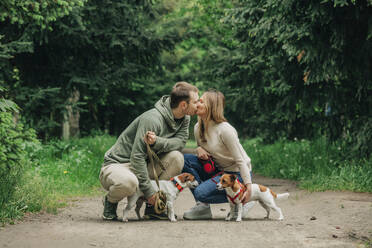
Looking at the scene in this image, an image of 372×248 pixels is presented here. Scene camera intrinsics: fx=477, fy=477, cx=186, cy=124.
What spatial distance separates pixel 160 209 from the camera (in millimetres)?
5633

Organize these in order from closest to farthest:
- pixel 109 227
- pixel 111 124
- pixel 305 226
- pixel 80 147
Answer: pixel 109 227
pixel 305 226
pixel 80 147
pixel 111 124

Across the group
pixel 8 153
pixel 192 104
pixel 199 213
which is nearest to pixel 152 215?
pixel 199 213

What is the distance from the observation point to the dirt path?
14.6 feet

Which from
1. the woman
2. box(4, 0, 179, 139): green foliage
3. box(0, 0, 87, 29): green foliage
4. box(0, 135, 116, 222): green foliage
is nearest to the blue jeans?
the woman

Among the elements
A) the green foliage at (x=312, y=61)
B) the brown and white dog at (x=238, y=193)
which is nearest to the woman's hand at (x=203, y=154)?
the brown and white dog at (x=238, y=193)

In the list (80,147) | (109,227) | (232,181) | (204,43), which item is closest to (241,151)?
(232,181)

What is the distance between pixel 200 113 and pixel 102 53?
28.0ft

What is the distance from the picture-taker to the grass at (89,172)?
6357mm

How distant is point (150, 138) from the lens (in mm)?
5516

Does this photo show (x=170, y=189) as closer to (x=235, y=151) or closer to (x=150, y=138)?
(x=150, y=138)

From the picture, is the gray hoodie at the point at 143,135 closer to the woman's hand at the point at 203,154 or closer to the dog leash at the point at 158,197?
the dog leash at the point at 158,197

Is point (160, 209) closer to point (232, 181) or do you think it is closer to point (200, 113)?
point (232, 181)

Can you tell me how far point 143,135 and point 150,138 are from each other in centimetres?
11

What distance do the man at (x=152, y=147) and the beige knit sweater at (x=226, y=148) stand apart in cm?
32
